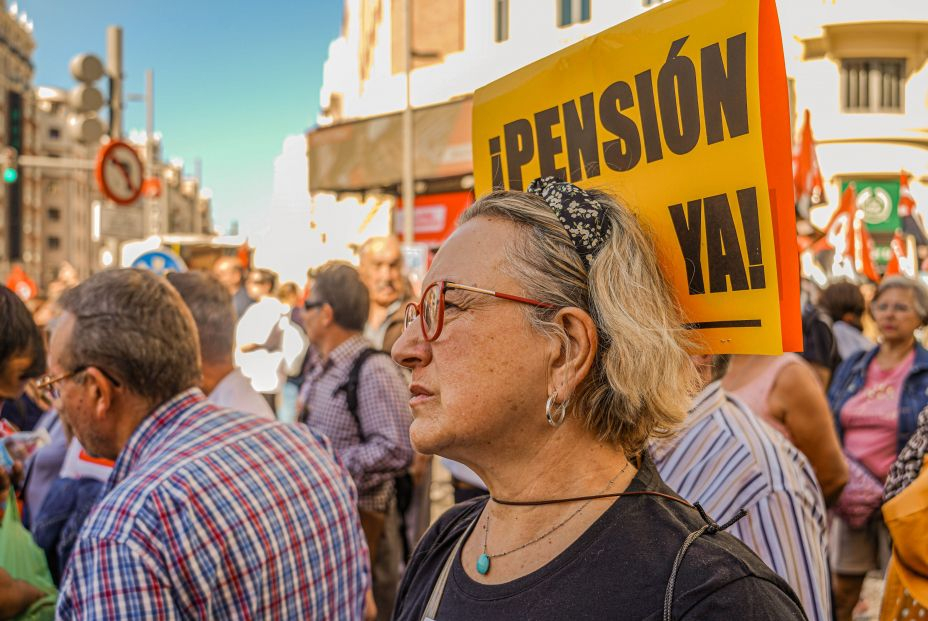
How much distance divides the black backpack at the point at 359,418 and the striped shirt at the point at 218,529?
1.84 meters

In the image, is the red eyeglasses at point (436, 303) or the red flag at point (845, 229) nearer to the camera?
the red eyeglasses at point (436, 303)

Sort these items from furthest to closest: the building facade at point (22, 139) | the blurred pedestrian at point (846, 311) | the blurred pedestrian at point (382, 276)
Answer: the building facade at point (22, 139) → the blurred pedestrian at point (846, 311) → the blurred pedestrian at point (382, 276)

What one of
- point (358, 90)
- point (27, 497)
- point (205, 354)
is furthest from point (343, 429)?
point (358, 90)

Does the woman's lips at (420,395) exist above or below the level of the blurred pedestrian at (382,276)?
below

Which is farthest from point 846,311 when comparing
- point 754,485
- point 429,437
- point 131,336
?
point 429,437

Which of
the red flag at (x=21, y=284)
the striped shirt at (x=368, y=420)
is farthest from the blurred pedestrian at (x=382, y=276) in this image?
the red flag at (x=21, y=284)

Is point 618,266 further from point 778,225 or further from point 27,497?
point 27,497

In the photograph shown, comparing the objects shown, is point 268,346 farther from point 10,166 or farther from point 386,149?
point 10,166

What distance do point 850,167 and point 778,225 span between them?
23595mm

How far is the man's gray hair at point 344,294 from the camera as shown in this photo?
511 centimetres

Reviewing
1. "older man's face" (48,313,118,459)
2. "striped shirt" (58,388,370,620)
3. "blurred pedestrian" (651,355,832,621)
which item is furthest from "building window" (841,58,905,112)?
"older man's face" (48,313,118,459)

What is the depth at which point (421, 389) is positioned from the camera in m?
1.73

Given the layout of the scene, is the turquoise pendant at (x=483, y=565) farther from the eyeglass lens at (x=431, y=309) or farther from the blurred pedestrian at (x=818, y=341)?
the blurred pedestrian at (x=818, y=341)

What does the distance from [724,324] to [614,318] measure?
0.84 ft
